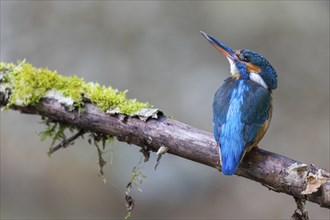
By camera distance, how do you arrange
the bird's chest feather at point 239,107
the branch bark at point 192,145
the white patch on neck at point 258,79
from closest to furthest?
the branch bark at point 192,145 → the bird's chest feather at point 239,107 → the white patch on neck at point 258,79

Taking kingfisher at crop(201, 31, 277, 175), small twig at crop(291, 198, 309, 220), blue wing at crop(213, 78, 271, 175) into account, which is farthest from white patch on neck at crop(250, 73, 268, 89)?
small twig at crop(291, 198, 309, 220)

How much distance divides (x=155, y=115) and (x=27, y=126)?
13.7 feet

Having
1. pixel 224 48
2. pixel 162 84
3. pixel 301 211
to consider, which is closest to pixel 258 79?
pixel 224 48

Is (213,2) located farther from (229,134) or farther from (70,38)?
(229,134)

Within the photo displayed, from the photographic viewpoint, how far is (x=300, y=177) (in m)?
3.01

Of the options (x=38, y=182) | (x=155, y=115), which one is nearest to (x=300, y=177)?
(x=155, y=115)

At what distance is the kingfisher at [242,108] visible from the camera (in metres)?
3.14

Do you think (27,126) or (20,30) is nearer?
(27,126)

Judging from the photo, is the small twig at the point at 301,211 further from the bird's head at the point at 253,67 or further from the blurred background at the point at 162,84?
the blurred background at the point at 162,84

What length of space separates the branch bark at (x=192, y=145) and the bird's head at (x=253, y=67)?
0.62 m

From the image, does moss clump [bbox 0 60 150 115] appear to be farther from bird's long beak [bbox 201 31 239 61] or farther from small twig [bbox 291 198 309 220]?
small twig [bbox 291 198 309 220]

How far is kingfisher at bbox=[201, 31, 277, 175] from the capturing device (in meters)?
3.14

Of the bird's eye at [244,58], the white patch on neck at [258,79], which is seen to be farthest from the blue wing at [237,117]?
the bird's eye at [244,58]

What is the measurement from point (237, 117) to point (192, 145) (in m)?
0.35
